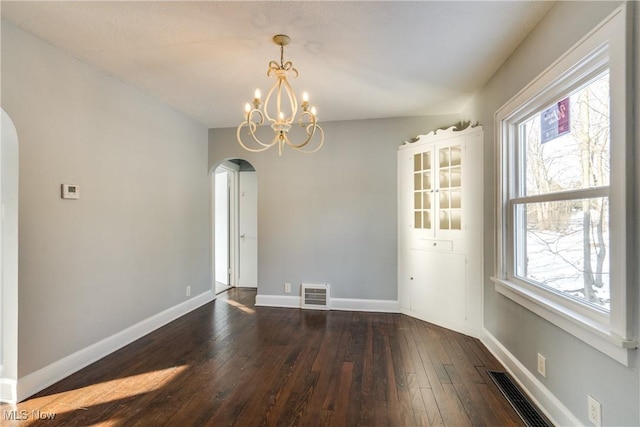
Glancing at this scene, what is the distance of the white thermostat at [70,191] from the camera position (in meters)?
2.38

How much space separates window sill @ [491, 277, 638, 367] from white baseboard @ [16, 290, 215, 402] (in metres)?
3.39

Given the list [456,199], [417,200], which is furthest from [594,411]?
[417,200]

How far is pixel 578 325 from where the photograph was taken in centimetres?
161

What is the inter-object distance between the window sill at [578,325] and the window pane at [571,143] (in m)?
0.69

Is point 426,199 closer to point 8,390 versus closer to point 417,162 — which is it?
point 417,162

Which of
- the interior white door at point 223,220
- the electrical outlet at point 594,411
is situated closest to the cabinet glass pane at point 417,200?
the electrical outlet at point 594,411

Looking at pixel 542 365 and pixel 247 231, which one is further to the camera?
pixel 247 231

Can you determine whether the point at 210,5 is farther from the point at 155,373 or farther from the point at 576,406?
the point at 576,406

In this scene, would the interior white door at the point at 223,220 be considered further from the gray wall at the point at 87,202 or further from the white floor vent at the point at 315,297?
the white floor vent at the point at 315,297

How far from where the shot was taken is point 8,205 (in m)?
2.08

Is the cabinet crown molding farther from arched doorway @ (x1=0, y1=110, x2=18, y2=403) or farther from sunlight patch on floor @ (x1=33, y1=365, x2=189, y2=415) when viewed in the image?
arched doorway @ (x1=0, y1=110, x2=18, y2=403)

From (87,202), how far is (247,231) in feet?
10.1

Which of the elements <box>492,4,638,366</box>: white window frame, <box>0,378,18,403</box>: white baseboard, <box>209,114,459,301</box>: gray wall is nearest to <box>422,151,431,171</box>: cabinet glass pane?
<box>209,114,459,301</box>: gray wall

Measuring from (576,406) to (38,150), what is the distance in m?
3.69
